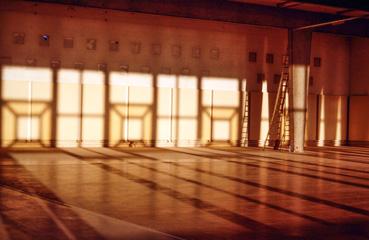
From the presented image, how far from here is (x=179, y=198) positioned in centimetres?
955

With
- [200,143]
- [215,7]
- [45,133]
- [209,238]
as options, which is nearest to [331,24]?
[215,7]

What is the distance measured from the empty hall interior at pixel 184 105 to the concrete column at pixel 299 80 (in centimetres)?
5

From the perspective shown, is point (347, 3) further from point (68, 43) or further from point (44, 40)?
point (44, 40)

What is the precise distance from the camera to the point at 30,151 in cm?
1891

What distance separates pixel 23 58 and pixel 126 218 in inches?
565

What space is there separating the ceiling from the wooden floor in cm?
600

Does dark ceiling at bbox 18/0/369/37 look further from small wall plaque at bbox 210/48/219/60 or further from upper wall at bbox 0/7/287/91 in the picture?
small wall plaque at bbox 210/48/219/60

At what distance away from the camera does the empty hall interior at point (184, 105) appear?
35.4 feet

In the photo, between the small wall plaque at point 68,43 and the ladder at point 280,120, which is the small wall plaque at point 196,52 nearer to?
the ladder at point 280,120

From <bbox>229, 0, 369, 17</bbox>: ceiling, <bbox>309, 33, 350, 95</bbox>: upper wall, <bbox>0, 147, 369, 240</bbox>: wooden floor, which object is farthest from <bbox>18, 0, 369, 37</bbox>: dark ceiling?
<bbox>0, 147, 369, 240</bbox>: wooden floor

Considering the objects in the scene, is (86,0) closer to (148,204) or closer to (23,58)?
(23,58)

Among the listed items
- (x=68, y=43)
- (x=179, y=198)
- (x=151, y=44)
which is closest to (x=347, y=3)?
(x=151, y=44)

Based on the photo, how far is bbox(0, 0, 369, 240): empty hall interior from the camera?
10797 millimetres

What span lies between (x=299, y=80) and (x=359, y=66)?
672 cm
